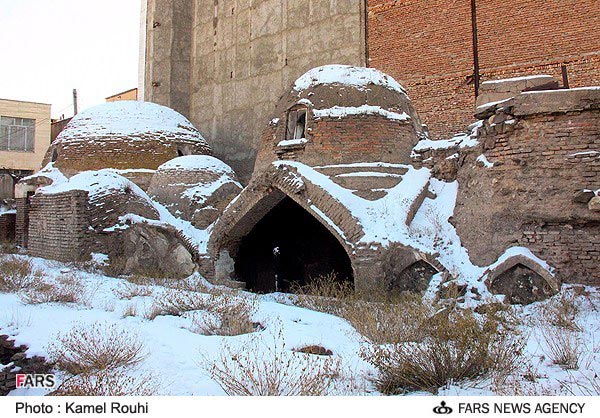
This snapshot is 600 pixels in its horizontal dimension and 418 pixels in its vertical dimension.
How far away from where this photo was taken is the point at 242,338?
18.2ft

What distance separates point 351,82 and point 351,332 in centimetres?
662

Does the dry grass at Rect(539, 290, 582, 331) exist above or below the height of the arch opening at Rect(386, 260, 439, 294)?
below

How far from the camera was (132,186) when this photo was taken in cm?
1302

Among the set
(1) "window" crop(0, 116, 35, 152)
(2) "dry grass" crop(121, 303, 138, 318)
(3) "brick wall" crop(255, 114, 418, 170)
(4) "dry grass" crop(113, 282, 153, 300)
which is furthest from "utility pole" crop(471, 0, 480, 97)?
(1) "window" crop(0, 116, 35, 152)

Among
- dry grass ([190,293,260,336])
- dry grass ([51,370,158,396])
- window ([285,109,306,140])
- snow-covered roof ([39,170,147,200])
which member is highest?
window ([285,109,306,140])

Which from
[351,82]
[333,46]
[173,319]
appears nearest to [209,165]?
[351,82]

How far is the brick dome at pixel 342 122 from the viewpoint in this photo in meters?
10.4

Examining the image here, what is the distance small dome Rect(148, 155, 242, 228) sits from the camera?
13172 millimetres

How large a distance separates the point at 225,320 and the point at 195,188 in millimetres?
7937

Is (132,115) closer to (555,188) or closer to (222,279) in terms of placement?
(222,279)

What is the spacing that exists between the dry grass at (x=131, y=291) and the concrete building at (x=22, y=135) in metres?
20.4

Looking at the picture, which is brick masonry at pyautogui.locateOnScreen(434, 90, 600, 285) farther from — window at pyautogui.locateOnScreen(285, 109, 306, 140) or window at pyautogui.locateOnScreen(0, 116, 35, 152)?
window at pyautogui.locateOnScreen(0, 116, 35, 152)

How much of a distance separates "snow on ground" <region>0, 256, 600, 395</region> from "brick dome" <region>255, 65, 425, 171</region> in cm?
390

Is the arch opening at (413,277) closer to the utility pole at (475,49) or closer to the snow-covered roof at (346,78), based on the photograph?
the snow-covered roof at (346,78)
